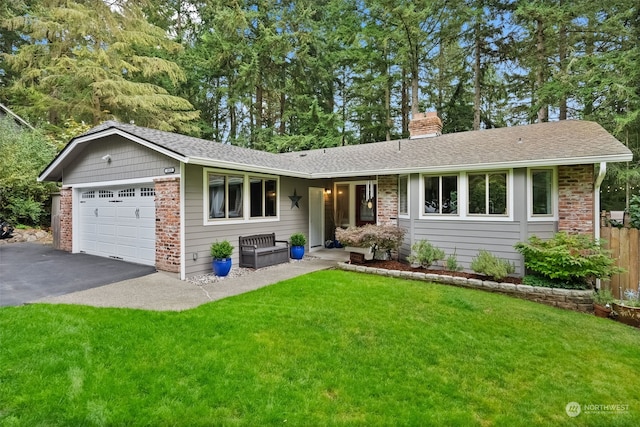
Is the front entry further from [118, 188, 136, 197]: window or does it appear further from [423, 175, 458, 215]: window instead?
[118, 188, 136, 197]: window

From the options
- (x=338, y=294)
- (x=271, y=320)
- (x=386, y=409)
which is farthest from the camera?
(x=338, y=294)

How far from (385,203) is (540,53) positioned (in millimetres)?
11019

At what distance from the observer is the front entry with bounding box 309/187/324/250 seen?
11219 mm

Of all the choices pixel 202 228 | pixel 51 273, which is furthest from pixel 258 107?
pixel 51 273

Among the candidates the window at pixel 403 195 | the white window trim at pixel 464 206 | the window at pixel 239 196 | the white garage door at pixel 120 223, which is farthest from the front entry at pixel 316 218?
the white garage door at pixel 120 223

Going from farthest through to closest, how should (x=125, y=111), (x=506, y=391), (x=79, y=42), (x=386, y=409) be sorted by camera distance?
(x=125, y=111) → (x=79, y=42) → (x=506, y=391) → (x=386, y=409)

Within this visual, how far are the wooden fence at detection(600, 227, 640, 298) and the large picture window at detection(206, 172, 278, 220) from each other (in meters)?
8.11

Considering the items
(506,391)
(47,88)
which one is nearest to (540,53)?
(506,391)

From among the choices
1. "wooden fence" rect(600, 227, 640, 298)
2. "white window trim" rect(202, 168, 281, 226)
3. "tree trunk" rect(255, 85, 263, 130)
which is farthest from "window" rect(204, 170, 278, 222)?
"tree trunk" rect(255, 85, 263, 130)

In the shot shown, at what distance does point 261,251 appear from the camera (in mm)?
8391

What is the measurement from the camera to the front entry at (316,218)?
11.2 metres

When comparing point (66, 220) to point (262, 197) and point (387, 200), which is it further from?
point (387, 200)

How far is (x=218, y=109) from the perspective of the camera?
72.7 feet

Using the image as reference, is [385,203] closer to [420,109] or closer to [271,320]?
[271,320]
